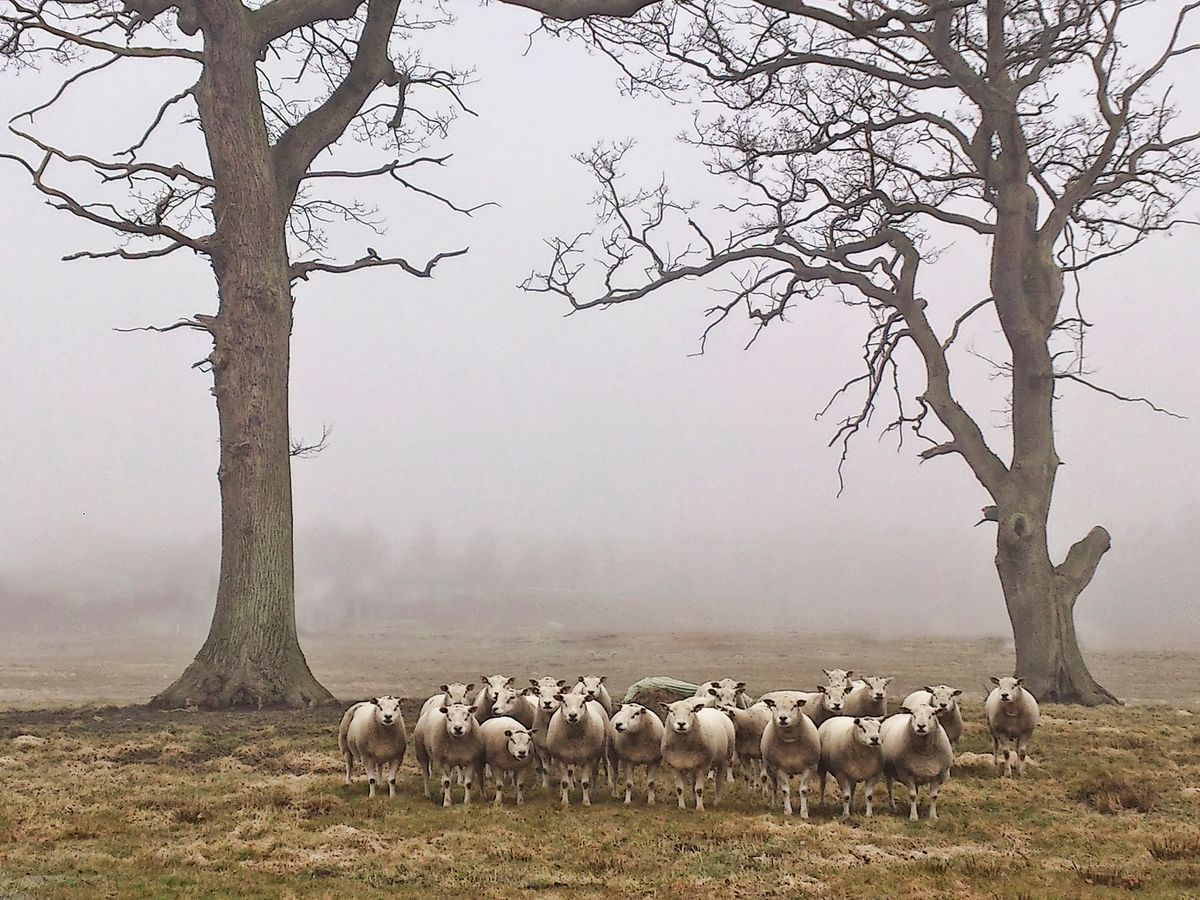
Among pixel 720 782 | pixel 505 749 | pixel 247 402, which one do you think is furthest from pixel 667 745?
pixel 247 402

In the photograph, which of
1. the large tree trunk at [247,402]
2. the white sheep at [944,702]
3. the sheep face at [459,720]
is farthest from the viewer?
the large tree trunk at [247,402]

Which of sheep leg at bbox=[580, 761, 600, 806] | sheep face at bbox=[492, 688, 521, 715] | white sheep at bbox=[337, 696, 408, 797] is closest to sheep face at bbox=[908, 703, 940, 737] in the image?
sheep leg at bbox=[580, 761, 600, 806]

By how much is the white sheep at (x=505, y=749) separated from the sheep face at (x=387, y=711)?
86cm

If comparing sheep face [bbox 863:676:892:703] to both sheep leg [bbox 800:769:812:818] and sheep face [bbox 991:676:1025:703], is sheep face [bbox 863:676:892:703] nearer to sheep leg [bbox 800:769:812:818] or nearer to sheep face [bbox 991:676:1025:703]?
sheep face [bbox 991:676:1025:703]

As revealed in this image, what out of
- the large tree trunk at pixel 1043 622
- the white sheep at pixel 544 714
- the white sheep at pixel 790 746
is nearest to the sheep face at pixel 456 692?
the white sheep at pixel 544 714

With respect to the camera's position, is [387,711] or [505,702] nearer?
[387,711]

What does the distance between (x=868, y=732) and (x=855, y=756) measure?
0.32 meters

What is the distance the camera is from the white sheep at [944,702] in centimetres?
1144

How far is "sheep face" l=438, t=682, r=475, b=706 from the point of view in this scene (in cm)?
1155

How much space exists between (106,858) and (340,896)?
87.6 inches

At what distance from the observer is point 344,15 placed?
19.3 meters

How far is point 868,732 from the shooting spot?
9.88 metres

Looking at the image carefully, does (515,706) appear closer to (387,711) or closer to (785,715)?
(387,711)

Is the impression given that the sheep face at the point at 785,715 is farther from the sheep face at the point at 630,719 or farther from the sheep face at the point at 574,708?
the sheep face at the point at 574,708
